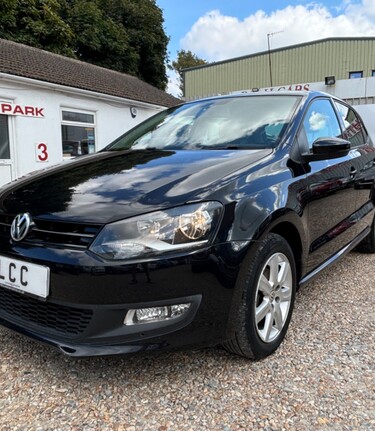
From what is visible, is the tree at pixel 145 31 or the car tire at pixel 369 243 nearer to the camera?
the car tire at pixel 369 243

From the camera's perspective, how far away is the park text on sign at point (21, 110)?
8321 millimetres

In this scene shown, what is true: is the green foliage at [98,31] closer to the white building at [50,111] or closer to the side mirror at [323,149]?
the white building at [50,111]

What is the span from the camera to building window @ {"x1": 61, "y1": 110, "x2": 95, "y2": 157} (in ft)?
32.8

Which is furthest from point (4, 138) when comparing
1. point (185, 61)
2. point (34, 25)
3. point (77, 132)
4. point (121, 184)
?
point (185, 61)

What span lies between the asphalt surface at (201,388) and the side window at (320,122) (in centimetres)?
135

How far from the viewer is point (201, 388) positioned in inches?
78.3

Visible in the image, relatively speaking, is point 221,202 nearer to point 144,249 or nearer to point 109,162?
point 144,249

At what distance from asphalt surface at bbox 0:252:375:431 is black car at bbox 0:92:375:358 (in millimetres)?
183

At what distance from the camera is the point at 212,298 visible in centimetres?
182

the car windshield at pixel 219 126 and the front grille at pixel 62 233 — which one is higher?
the car windshield at pixel 219 126

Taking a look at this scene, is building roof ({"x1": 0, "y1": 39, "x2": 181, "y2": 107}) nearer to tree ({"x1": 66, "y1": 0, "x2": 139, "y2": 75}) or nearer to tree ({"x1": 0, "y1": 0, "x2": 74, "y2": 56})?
tree ({"x1": 0, "y1": 0, "x2": 74, "y2": 56})

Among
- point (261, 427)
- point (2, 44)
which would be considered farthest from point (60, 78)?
point (261, 427)

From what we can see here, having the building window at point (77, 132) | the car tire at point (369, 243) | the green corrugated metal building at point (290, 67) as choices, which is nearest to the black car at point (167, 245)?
the car tire at point (369, 243)

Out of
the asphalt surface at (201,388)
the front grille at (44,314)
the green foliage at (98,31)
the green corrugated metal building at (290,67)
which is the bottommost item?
the asphalt surface at (201,388)
